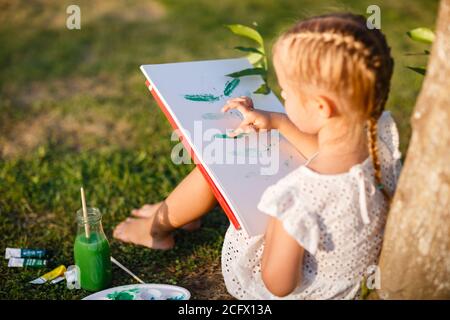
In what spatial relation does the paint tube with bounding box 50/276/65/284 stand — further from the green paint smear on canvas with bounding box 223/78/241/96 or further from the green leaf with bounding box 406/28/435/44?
the green leaf with bounding box 406/28/435/44

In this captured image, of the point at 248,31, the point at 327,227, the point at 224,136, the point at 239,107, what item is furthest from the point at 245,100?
the point at 327,227

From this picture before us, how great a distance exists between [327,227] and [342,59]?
46 centimetres

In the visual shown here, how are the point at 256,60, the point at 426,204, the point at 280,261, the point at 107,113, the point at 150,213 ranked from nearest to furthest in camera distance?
the point at 426,204, the point at 280,261, the point at 256,60, the point at 150,213, the point at 107,113

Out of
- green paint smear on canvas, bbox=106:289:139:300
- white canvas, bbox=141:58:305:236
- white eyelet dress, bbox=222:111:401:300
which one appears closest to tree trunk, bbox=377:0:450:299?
white eyelet dress, bbox=222:111:401:300

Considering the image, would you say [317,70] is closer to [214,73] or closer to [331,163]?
[331,163]

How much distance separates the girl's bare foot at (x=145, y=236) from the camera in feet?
8.51

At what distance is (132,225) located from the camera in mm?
2666

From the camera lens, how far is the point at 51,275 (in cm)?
242

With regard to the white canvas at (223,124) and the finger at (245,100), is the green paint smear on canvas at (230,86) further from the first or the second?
the finger at (245,100)

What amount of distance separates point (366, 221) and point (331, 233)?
10cm

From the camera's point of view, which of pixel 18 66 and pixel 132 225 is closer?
pixel 132 225

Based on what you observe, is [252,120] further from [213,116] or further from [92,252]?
[92,252]
